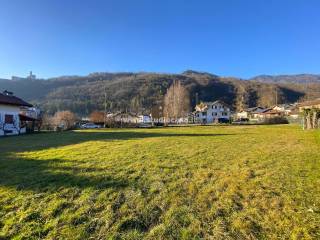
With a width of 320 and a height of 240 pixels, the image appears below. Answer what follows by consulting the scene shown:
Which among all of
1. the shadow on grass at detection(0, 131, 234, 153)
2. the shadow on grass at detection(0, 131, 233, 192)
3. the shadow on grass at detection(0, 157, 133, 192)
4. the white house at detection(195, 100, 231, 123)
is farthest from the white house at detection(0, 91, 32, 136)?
the white house at detection(195, 100, 231, 123)

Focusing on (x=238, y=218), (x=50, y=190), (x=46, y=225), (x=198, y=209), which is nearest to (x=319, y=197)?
(x=238, y=218)

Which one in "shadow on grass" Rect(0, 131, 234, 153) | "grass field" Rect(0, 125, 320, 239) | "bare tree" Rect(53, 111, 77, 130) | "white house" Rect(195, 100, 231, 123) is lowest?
Answer: "grass field" Rect(0, 125, 320, 239)

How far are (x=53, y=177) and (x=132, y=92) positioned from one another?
9688 cm

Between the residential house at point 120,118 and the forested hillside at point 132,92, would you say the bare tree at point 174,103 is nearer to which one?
the residential house at point 120,118

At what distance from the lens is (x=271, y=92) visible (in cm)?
11081

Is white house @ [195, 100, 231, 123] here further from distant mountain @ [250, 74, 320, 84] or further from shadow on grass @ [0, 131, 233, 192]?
distant mountain @ [250, 74, 320, 84]

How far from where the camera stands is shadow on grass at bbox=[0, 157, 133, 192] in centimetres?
637

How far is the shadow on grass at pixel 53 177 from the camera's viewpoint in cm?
637

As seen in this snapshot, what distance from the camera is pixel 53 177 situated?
23.3 feet

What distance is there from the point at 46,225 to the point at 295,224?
4.35m

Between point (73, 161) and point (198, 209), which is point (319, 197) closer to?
point (198, 209)

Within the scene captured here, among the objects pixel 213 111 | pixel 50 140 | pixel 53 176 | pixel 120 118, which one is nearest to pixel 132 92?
pixel 213 111

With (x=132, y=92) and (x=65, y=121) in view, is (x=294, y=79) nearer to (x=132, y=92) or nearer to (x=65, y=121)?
(x=132, y=92)

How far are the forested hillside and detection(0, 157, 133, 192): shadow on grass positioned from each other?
7610cm
